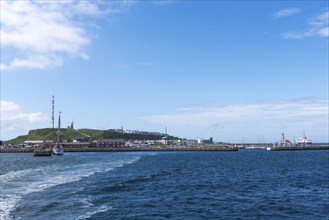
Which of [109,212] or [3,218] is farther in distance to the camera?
[109,212]

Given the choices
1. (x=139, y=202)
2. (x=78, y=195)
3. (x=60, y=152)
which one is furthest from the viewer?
(x=60, y=152)

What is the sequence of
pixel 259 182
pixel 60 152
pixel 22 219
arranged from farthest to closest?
pixel 60 152, pixel 259 182, pixel 22 219

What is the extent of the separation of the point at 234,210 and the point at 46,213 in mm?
14561

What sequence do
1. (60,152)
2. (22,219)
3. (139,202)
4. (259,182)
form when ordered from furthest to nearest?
(60,152)
(259,182)
(139,202)
(22,219)

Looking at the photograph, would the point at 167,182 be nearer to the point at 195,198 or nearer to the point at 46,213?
the point at 195,198

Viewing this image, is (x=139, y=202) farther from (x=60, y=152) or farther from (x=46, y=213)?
(x=60, y=152)

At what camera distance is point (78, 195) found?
35.0 metres

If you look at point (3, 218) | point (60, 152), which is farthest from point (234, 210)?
point (60, 152)

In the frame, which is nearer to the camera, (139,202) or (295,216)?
(295,216)

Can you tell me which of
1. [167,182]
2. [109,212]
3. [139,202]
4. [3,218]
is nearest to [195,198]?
[139,202]

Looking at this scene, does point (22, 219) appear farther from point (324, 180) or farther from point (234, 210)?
point (324, 180)

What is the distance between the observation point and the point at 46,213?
2684 centimetres

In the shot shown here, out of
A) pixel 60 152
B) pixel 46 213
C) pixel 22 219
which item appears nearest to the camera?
pixel 22 219

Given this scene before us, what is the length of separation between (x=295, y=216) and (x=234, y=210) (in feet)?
15.0
